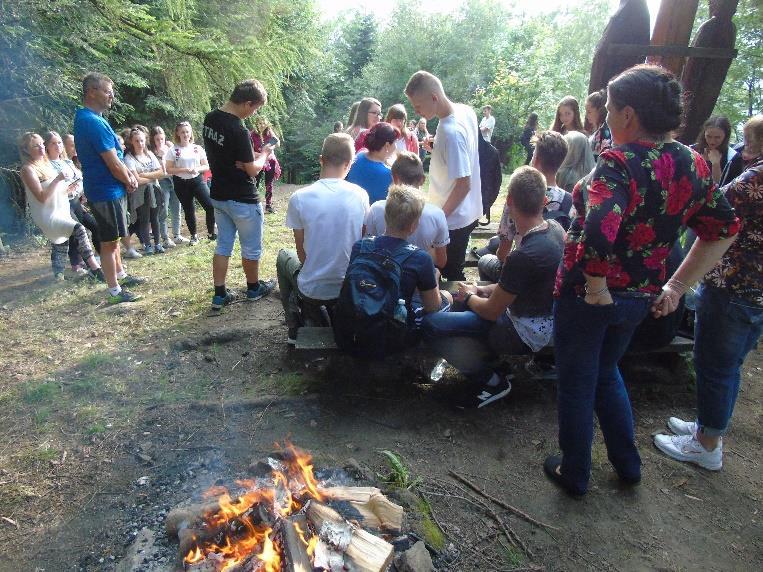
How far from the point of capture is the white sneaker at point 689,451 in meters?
2.98

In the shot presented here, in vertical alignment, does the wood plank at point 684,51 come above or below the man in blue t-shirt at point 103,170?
above

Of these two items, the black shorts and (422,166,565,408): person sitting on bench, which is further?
the black shorts

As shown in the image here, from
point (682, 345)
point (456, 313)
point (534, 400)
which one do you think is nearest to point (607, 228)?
point (456, 313)

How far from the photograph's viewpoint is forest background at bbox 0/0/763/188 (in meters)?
6.37

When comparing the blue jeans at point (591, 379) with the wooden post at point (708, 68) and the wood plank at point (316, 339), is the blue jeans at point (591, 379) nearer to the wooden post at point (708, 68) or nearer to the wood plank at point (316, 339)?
the wood plank at point (316, 339)

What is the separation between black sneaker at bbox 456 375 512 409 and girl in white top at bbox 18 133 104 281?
480 centimetres

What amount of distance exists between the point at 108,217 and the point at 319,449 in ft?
11.6

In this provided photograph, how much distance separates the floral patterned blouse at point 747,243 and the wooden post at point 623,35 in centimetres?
325

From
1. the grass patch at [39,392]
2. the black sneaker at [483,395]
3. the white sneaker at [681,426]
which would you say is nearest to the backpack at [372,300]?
the black sneaker at [483,395]

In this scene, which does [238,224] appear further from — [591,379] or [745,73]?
[745,73]

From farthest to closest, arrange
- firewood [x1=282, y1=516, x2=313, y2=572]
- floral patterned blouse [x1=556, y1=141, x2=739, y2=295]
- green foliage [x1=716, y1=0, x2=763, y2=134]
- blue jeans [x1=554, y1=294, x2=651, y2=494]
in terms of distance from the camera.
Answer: green foliage [x1=716, y1=0, x2=763, y2=134], blue jeans [x1=554, y1=294, x2=651, y2=494], floral patterned blouse [x1=556, y1=141, x2=739, y2=295], firewood [x1=282, y1=516, x2=313, y2=572]

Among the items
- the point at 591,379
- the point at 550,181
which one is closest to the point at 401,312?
the point at 591,379

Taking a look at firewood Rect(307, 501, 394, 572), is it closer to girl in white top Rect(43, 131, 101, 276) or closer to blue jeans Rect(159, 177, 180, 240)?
girl in white top Rect(43, 131, 101, 276)

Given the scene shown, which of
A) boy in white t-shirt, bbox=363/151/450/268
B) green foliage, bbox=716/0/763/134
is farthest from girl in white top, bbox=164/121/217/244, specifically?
green foliage, bbox=716/0/763/134
